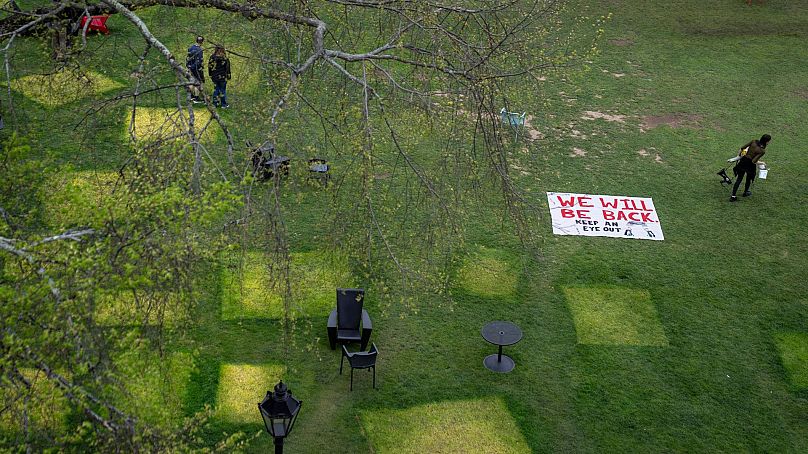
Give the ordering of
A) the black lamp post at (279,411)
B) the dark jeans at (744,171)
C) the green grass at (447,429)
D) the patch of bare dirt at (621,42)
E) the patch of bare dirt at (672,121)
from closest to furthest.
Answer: the black lamp post at (279,411) → the green grass at (447,429) → the dark jeans at (744,171) → the patch of bare dirt at (672,121) → the patch of bare dirt at (621,42)

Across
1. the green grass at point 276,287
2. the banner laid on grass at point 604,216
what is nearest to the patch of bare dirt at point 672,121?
the banner laid on grass at point 604,216

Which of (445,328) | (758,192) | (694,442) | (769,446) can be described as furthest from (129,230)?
(758,192)

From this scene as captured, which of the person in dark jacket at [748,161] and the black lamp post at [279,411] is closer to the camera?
the black lamp post at [279,411]

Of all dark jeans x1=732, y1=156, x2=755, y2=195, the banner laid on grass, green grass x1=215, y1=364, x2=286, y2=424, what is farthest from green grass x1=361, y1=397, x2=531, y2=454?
dark jeans x1=732, y1=156, x2=755, y2=195

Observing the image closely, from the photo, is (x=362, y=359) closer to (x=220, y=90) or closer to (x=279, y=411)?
(x=279, y=411)

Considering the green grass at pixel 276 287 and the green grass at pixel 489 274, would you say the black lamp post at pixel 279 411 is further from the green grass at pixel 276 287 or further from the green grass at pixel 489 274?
the green grass at pixel 489 274

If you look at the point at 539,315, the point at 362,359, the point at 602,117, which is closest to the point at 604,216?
the point at 539,315
